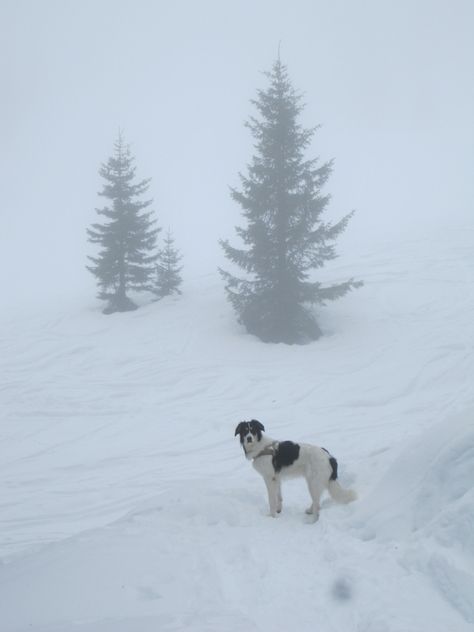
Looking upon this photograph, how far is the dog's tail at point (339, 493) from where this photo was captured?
21.5ft

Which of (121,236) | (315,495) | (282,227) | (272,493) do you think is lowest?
(272,493)

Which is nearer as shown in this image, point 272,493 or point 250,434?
point 272,493

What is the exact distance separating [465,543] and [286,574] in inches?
73.2

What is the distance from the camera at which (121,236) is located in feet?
75.5

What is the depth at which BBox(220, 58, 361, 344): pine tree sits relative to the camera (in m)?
19.2

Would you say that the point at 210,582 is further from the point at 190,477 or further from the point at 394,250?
the point at 394,250

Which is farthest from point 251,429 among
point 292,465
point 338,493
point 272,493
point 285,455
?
point 338,493

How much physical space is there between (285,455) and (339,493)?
92 cm

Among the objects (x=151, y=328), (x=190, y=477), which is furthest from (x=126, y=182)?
(x=190, y=477)

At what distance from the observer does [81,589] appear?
475cm

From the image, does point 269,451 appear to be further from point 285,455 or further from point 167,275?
point 167,275

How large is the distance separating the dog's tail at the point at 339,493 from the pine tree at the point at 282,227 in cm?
1286

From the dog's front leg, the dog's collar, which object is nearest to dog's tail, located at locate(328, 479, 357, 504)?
the dog's front leg

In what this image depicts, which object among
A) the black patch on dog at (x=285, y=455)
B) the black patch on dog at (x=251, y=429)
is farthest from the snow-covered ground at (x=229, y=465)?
the black patch on dog at (x=251, y=429)
